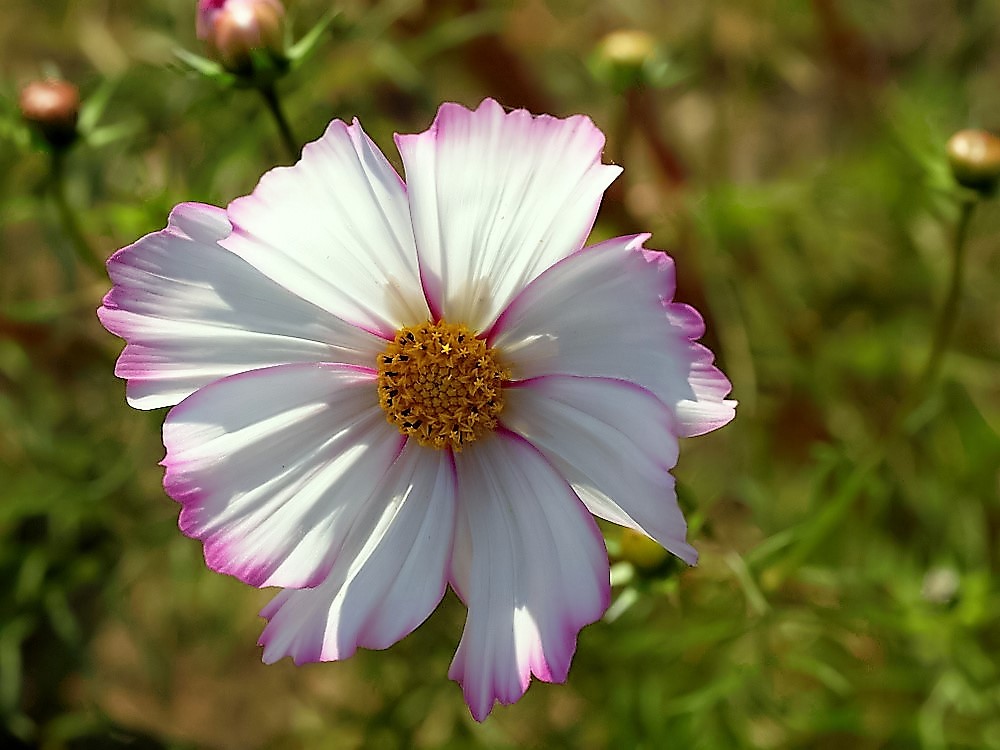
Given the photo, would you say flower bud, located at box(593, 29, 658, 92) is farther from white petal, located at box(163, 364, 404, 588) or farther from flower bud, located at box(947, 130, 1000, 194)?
white petal, located at box(163, 364, 404, 588)

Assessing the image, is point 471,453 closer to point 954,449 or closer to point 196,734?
point 954,449

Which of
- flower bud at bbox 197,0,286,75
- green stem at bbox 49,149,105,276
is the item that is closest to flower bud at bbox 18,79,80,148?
green stem at bbox 49,149,105,276

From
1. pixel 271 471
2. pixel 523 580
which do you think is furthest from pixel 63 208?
pixel 523 580

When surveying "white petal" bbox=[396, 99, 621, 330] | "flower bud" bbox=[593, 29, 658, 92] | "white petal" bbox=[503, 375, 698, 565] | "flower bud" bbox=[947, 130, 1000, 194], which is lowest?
"flower bud" bbox=[947, 130, 1000, 194]

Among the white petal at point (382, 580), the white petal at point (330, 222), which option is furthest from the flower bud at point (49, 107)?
the white petal at point (382, 580)

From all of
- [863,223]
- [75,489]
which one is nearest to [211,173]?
[75,489]

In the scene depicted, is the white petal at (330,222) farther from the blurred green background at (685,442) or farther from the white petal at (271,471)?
the blurred green background at (685,442)
